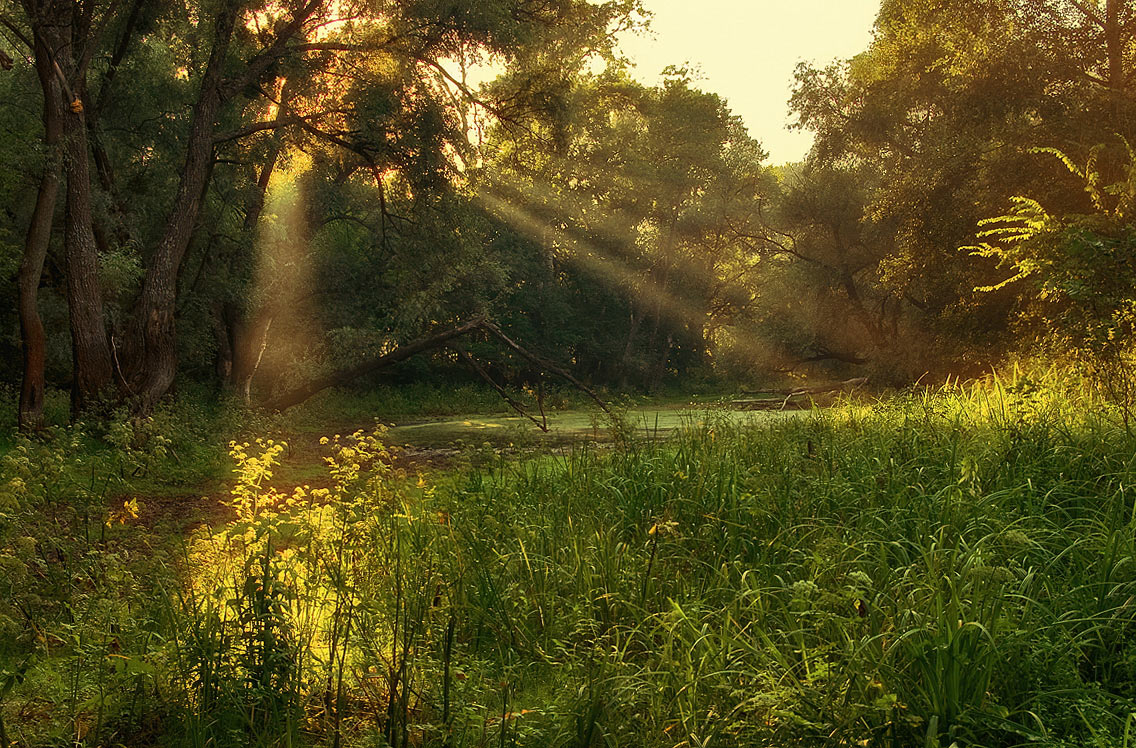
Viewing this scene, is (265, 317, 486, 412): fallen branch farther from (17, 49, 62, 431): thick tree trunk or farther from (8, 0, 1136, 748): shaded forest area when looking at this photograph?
(17, 49, 62, 431): thick tree trunk

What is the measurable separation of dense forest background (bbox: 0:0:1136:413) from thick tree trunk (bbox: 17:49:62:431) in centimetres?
4

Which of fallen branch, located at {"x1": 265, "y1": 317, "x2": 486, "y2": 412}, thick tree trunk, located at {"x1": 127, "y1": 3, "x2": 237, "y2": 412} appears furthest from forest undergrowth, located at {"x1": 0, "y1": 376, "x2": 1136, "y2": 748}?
fallen branch, located at {"x1": 265, "y1": 317, "x2": 486, "y2": 412}

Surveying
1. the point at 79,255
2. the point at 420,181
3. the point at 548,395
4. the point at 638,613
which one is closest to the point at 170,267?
the point at 79,255

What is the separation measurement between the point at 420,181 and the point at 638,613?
38.3 ft

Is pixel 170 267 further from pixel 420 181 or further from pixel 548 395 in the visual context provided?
pixel 548 395

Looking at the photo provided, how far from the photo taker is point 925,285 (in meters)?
16.2

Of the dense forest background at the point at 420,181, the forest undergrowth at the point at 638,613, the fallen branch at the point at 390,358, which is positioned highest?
the dense forest background at the point at 420,181

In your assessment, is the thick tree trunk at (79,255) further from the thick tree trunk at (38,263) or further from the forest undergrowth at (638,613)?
the forest undergrowth at (638,613)

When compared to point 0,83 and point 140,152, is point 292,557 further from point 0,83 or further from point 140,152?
point 0,83

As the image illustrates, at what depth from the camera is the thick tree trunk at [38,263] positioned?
440 inches

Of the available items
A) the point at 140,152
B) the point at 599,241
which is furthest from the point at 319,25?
the point at 599,241

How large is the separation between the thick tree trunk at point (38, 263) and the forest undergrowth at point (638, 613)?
596cm

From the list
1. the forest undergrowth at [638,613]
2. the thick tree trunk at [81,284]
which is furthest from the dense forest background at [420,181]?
the forest undergrowth at [638,613]

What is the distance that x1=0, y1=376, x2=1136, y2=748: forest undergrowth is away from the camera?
9.57ft
